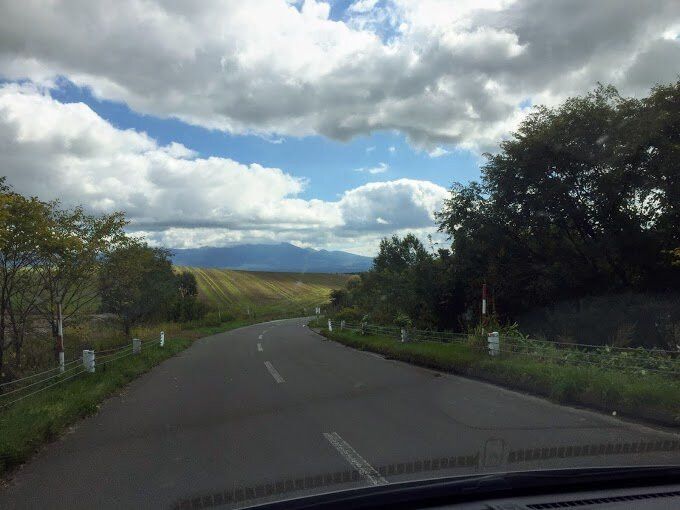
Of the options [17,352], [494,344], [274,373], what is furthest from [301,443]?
[17,352]

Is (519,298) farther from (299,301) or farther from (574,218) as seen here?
(299,301)

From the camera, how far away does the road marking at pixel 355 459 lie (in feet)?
17.0

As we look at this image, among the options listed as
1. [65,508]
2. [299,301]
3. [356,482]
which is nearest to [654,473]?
[356,482]

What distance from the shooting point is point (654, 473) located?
3.59 metres

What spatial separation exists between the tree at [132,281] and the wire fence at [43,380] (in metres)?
2.55

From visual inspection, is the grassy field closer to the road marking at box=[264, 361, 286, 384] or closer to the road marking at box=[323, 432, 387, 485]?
the road marking at box=[264, 361, 286, 384]

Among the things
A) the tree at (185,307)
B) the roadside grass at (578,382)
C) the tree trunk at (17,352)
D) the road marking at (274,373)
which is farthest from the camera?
the tree at (185,307)

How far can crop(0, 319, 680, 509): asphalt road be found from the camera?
5.20m

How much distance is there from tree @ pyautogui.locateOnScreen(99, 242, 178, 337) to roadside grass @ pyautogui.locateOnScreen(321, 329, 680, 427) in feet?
37.2

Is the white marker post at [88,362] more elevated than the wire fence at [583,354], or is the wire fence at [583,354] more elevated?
the wire fence at [583,354]

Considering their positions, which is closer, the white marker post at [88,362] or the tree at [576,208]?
the white marker post at [88,362]

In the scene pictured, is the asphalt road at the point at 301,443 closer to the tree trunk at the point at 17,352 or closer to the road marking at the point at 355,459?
the road marking at the point at 355,459

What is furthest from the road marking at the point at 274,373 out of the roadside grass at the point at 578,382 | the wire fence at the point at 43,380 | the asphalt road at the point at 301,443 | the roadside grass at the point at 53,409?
the wire fence at the point at 43,380

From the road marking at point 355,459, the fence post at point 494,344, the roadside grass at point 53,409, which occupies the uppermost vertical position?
the fence post at point 494,344
